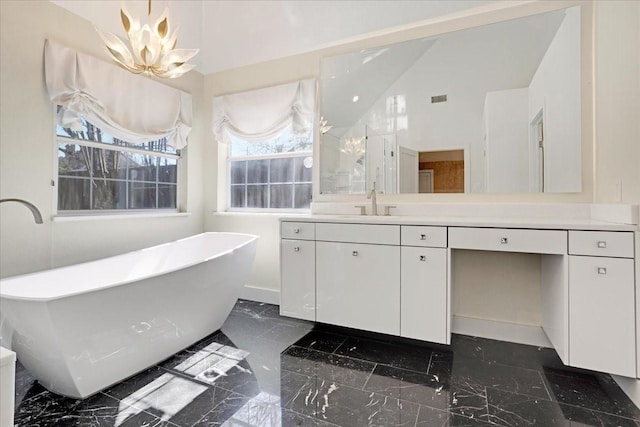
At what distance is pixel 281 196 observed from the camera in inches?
135

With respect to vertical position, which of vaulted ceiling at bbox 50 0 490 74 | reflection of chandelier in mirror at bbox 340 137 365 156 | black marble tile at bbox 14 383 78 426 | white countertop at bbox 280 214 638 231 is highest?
vaulted ceiling at bbox 50 0 490 74

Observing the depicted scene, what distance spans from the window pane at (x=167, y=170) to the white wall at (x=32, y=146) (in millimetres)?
809

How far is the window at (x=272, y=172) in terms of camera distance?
10.8ft

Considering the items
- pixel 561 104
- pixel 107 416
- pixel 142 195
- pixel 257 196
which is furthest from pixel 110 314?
pixel 561 104

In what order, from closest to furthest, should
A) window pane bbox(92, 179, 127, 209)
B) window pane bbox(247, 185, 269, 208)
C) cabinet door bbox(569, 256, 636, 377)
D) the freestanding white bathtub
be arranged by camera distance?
the freestanding white bathtub < cabinet door bbox(569, 256, 636, 377) < window pane bbox(92, 179, 127, 209) < window pane bbox(247, 185, 269, 208)

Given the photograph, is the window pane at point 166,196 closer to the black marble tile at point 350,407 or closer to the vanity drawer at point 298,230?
the vanity drawer at point 298,230

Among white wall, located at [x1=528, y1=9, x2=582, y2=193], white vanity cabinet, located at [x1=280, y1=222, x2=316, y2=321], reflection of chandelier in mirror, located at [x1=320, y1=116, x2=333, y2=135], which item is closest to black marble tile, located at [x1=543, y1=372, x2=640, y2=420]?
white wall, located at [x1=528, y1=9, x2=582, y2=193]

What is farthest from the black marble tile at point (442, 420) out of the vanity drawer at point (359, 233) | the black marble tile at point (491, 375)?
the vanity drawer at point (359, 233)

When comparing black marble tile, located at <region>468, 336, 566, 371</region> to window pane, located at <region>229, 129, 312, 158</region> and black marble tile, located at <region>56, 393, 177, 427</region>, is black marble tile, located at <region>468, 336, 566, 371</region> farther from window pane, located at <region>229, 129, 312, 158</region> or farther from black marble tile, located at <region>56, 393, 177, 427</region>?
window pane, located at <region>229, 129, 312, 158</region>

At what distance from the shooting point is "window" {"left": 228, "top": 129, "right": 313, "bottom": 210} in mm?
3301

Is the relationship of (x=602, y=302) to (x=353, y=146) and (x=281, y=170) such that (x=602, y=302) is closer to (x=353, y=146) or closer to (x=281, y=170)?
(x=353, y=146)

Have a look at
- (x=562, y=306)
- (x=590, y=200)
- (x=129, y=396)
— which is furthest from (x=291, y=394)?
(x=590, y=200)

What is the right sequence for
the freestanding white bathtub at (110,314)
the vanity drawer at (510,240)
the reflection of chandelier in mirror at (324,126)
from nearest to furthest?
1. the freestanding white bathtub at (110,314)
2. the vanity drawer at (510,240)
3. the reflection of chandelier in mirror at (324,126)

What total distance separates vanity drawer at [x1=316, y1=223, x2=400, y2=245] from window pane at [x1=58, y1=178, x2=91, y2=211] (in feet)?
6.23
